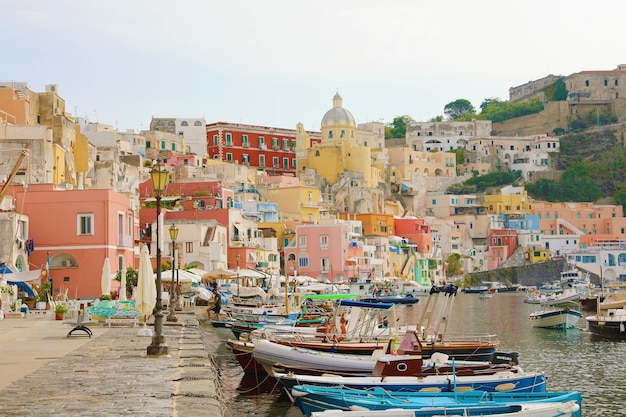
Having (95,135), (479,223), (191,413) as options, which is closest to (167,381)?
(191,413)

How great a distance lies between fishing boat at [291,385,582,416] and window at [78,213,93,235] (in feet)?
94.0

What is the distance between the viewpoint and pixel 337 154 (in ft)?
391

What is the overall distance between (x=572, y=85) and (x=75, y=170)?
122615mm

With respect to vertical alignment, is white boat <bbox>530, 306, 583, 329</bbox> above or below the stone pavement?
below

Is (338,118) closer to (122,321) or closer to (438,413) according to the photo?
(122,321)

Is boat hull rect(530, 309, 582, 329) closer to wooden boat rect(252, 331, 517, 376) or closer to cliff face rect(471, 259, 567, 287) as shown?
wooden boat rect(252, 331, 517, 376)

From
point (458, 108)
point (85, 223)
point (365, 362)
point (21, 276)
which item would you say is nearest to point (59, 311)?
point (21, 276)

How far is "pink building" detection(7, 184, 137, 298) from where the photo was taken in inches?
1700

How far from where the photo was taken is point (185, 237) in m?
64.4

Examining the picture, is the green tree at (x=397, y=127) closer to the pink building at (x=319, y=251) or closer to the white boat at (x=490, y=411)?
the pink building at (x=319, y=251)

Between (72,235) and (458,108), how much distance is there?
511 feet

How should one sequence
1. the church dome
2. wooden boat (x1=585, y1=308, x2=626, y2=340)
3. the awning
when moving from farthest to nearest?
the church dome → wooden boat (x1=585, y1=308, x2=626, y2=340) → the awning

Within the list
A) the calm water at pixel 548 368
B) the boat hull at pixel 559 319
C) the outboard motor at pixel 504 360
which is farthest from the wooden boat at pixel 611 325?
the outboard motor at pixel 504 360

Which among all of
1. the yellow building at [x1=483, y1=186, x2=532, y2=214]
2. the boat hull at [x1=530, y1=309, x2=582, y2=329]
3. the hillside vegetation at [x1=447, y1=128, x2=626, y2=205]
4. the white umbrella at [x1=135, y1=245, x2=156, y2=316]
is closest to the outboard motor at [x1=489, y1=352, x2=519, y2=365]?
the white umbrella at [x1=135, y1=245, x2=156, y2=316]
